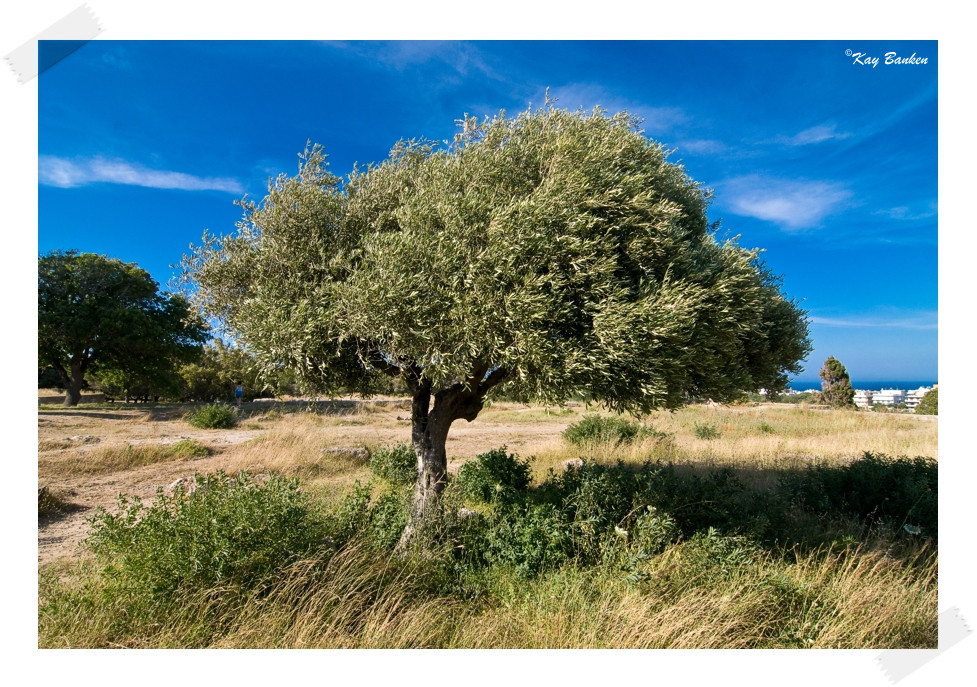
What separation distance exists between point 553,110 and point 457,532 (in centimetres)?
552

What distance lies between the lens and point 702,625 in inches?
163

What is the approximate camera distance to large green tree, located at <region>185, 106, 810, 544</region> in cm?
414

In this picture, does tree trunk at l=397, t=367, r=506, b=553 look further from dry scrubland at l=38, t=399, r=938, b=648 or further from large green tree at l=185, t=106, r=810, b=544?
dry scrubland at l=38, t=399, r=938, b=648

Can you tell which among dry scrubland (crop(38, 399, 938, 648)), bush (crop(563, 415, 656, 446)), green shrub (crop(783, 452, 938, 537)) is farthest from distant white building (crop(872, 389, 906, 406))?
dry scrubland (crop(38, 399, 938, 648))

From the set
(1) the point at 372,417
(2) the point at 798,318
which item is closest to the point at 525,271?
(2) the point at 798,318

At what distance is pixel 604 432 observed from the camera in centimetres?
1437

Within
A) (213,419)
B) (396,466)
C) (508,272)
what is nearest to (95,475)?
(396,466)

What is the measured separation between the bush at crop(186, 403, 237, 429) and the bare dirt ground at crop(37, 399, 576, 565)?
346mm

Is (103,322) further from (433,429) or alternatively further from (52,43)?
(433,429)

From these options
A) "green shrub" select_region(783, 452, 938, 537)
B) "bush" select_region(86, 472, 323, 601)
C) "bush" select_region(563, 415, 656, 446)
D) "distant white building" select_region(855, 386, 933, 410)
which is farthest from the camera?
"distant white building" select_region(855, 386, 933, 410)

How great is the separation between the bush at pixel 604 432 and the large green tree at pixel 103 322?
14.6 metres

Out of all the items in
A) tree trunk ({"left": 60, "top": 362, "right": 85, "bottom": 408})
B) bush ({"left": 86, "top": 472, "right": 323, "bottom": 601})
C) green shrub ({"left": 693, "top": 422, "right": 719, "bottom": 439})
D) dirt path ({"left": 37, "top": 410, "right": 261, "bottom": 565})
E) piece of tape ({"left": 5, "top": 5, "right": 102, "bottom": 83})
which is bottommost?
green shrub ({"left": 693, "top": 422, "right": 719, "bottom": 439})

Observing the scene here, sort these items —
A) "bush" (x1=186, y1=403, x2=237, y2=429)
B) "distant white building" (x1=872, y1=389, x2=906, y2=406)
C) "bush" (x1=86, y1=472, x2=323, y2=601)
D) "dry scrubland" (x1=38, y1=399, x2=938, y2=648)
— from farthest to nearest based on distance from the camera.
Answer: "distant white building" (x1=872, y1=389, x2=906, y2=406) → "bush" (x1=186, y1=403, x2=237, y2=429) → "bush" (x1=86, y1=472, x2=323, y2=601) → "dry scrubland" (x1=38, y1=399, x2=938, y2=648)
